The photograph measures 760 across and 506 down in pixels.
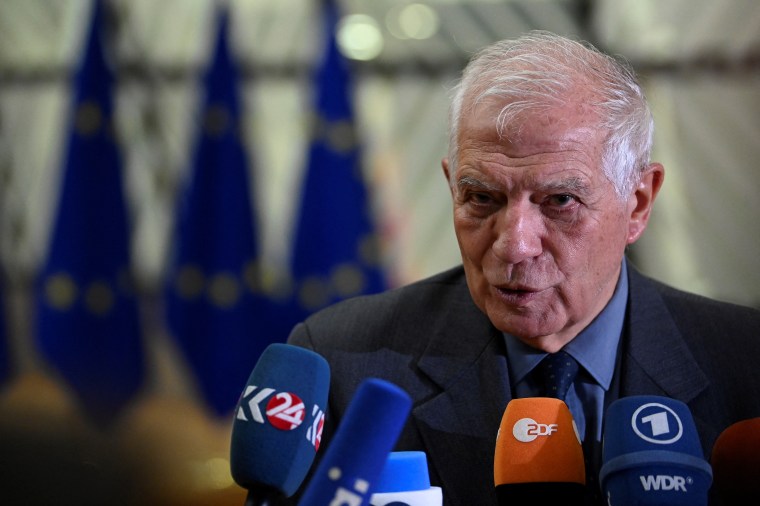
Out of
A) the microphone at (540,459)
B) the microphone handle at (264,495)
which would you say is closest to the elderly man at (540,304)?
the microphone at (540,459)

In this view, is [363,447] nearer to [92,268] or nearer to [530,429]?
[530,429]

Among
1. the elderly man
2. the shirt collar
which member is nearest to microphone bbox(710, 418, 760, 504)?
the elderly man

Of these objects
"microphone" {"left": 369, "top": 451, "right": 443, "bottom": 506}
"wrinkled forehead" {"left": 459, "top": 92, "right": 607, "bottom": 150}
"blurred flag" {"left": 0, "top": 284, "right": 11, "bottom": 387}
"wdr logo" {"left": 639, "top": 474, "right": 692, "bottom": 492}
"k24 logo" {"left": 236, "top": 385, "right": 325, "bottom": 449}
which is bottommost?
"wdr logo" {"left": 639, "top": 474, "right": 692, "bottom": 492}

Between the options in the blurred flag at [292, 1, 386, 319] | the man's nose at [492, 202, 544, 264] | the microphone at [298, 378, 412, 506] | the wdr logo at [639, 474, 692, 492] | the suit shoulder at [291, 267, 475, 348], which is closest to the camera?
the microphone at [298, 378, 412, 506]

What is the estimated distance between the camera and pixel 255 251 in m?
4.51

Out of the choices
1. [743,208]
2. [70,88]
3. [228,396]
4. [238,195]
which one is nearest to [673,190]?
[743,208]

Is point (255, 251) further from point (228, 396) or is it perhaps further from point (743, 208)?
point (743, 208)

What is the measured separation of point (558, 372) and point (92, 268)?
336cm

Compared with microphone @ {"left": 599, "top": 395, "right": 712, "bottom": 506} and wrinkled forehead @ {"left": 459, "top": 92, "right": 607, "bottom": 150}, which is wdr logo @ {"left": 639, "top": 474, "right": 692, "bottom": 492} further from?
wrinkled forehead @ {"left": 459, "top": 92, "right": 607, "bottom": 150}

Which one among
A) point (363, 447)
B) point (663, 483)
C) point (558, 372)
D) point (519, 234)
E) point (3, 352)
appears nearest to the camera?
point (363, 447)

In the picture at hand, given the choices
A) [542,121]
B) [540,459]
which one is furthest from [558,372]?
[540,459]

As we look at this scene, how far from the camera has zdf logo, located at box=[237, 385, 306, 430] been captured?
1.05 m

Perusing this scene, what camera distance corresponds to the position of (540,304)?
1.51m

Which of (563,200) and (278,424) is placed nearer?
(278,424)
